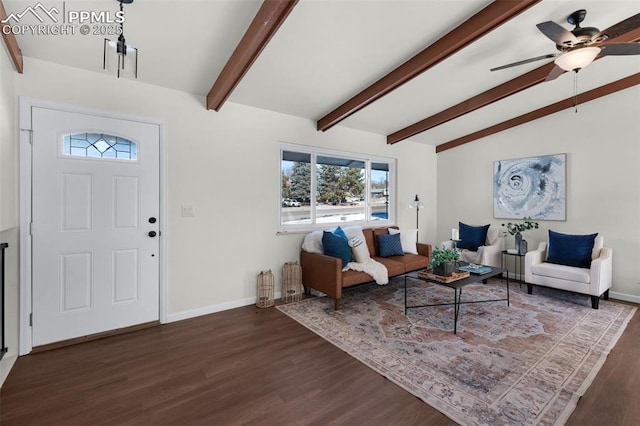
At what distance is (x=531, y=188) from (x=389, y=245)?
8.72ft

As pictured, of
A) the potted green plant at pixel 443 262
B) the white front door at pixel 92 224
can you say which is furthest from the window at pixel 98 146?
the potted green plant at pixel 443 262

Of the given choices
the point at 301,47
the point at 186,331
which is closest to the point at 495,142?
the point at 301,47

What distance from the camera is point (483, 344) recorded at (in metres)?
2.69

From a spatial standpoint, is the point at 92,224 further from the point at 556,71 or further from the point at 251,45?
the point at 556,71

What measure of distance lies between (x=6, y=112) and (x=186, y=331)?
2.39m

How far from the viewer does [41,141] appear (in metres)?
2.58

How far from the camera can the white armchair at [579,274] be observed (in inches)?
140

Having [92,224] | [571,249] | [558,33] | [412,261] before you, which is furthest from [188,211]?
[571,249]

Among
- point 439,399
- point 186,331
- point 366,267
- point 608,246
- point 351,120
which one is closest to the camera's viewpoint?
point 439,399

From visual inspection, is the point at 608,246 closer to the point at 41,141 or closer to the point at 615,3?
the point at 615,3

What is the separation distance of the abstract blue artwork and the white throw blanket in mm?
2926

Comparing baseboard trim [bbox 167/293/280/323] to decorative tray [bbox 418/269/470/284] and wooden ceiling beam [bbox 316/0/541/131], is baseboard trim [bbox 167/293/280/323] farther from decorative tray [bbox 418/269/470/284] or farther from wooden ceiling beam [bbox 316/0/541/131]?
wooden ceiling beam [bbox 316/0/541/131]

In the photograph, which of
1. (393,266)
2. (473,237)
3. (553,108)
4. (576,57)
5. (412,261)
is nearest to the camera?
(576,57)

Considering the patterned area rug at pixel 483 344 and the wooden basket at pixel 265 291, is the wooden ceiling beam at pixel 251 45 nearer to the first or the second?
the wooden basket at pixel 265 291
